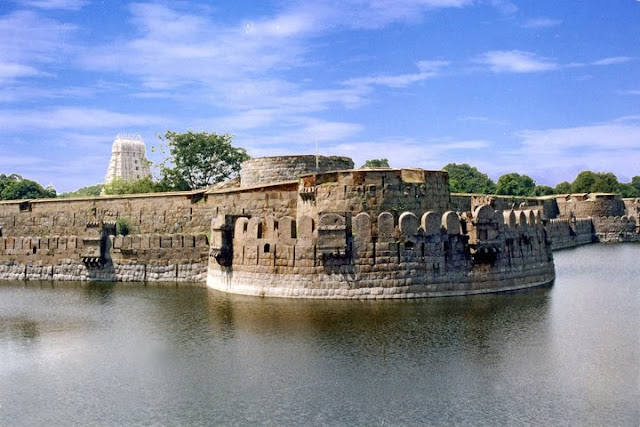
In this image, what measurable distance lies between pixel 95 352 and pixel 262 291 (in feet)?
26.1

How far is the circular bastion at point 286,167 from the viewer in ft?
108

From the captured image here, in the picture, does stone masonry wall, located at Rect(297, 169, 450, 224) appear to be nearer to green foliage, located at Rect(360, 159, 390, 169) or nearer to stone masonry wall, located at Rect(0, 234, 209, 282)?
stone masonry wall, located at Rect(0, 234, 209, 282)

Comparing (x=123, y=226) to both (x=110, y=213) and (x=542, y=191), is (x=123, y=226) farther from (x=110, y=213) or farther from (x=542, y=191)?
(x=542, y=191)

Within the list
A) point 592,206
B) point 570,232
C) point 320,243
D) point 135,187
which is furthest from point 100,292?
point 592,206

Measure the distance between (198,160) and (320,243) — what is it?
33.9 metres

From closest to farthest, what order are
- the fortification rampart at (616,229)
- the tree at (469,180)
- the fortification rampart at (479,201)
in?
the fortification rampart at (479,201), the fortification rampart at (616,229), the tree at (469,180)

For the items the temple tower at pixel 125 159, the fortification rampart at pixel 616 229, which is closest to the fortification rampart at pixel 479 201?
the fortification rampart at pixel 616 229

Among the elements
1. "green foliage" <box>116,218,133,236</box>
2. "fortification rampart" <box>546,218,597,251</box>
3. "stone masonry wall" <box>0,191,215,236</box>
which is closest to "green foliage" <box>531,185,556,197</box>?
"fortification rampart" <box>546,218,597,251</box>

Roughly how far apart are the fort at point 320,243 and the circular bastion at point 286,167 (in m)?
0.05

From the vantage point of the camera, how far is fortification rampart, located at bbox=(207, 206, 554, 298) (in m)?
22.4

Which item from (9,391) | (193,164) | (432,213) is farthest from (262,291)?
(193,164)

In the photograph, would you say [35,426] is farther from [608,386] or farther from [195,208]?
[195,208]

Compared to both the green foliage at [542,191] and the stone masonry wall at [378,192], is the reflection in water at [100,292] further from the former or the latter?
the green foliage at [542,191]

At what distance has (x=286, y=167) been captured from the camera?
33.0 m
